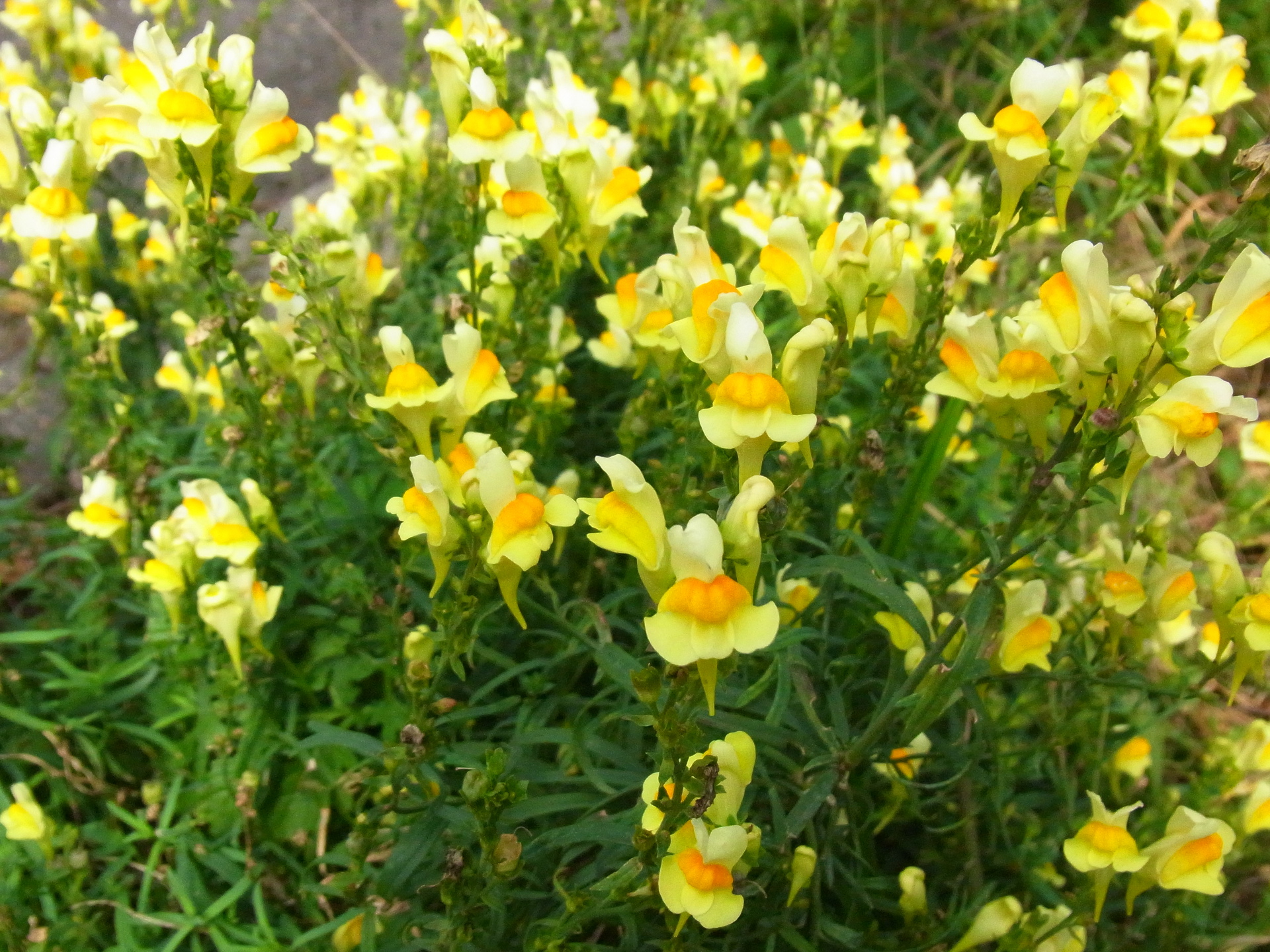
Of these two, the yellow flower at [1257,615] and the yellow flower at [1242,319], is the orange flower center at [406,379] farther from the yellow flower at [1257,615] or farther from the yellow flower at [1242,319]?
the yellow flower at [1257,615]

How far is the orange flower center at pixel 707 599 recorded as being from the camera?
125 cm

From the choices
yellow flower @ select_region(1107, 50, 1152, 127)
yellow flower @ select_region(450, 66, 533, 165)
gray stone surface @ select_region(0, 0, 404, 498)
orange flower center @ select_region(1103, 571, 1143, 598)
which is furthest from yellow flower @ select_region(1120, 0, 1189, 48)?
gray stone surface @ select_region(0, 0, 404, 498)

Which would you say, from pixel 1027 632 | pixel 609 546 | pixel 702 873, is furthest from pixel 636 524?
pixel 1027 632

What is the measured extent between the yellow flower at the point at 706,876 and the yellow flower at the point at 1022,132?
41.2 inches

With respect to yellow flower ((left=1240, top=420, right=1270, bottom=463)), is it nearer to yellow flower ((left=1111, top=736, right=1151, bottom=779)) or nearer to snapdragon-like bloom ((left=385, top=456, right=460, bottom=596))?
yellow flower ((left=1111, top=736, right=1151, bottom=779))

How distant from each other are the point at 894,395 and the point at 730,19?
294cm

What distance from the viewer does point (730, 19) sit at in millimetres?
4199

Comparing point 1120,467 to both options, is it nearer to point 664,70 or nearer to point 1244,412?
point 1244,412

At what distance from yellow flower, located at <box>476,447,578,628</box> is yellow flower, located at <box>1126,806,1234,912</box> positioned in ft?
3.92

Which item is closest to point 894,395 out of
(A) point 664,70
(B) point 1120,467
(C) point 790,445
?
(C) point 790,445

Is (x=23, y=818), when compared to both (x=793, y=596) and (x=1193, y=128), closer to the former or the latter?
(x=793, y=596)

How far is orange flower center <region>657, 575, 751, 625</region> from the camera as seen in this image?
1250 mm

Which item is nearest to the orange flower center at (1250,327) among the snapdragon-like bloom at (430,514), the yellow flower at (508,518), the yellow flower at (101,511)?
the yellow flower at (508,518)

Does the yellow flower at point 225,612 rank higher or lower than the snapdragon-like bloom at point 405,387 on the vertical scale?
lower
